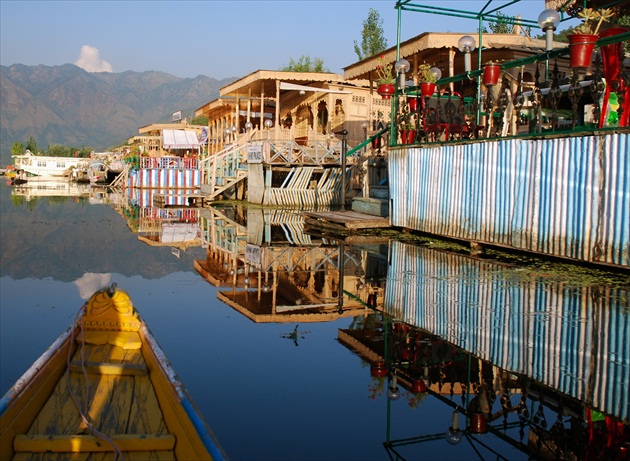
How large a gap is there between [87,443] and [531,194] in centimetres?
949

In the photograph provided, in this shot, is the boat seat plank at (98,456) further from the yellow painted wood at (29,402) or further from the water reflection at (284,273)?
the water reflection at (284,273)

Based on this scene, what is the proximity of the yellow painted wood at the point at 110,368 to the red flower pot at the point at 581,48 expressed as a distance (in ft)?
28.1

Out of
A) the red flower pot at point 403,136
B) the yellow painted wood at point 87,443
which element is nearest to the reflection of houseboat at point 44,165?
the red flower pot at point 403,136

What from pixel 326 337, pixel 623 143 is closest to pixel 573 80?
pixel 623 143

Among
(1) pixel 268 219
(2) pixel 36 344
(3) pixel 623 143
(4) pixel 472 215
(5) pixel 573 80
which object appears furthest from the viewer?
(1) pixel 268 219

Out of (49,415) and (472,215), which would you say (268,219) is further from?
(49,415)

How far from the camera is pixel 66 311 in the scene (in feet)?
28.2

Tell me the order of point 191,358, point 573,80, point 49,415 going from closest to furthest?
point 49,415, point 191,358, point 573,80

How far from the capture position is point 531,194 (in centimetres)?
1158

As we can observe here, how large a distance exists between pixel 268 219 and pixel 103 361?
614 inches

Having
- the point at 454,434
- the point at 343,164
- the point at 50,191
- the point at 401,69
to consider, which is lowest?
the point at 454,434

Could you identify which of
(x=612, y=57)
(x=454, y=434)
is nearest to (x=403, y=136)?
(x=612, y=57)

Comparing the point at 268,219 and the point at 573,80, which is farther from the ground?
the point at 573,80

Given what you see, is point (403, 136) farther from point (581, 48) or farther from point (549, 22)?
point (581, 48)
